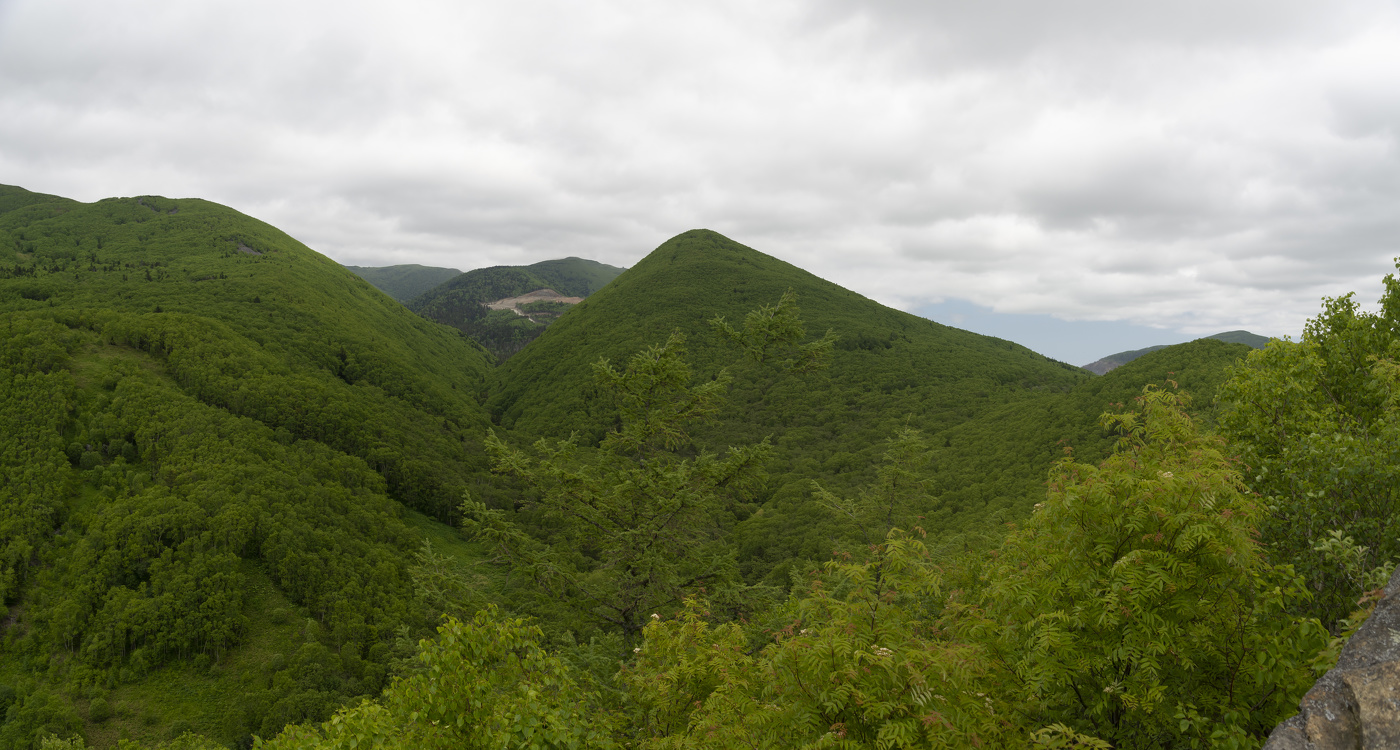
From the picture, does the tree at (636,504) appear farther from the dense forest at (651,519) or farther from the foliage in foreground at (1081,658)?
the foliage in foreground at (1081,658)

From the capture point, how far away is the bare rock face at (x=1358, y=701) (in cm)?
429

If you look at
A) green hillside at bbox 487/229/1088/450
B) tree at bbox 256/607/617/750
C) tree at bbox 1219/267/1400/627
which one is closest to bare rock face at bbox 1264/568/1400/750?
tree at bbox 1219/267/1400/627

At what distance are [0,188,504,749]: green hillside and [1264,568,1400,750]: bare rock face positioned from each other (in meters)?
25.5

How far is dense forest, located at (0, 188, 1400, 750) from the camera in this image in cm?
648

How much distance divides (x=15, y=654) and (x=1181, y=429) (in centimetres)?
8890

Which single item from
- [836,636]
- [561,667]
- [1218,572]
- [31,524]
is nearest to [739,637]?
[561,667]

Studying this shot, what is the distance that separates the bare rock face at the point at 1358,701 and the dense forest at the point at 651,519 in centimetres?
81

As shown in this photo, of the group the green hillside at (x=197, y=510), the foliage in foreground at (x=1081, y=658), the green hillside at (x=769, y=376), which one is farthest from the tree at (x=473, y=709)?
the green hillside at (x=769, y=376)

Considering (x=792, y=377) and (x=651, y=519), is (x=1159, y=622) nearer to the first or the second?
(x=651, y=519)

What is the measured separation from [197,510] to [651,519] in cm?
6955

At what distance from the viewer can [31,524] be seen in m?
59.9

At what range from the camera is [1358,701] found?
14.4 ft

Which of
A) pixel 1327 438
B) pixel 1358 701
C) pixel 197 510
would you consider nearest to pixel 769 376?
pixel 197 510

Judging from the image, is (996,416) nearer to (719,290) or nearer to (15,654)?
(719,290)
